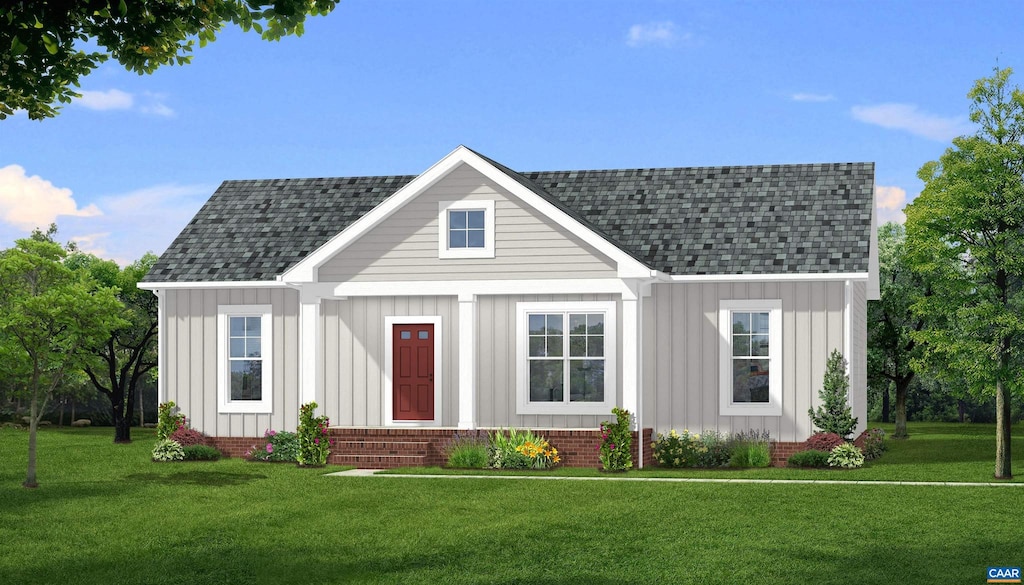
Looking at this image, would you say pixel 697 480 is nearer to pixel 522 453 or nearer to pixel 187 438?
pixel 522 453

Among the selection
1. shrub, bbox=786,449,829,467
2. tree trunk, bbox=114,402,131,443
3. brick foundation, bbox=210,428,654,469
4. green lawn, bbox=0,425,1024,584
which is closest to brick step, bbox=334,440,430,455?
brick foundation, bbox=210,428,654,469

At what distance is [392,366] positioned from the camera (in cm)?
2528

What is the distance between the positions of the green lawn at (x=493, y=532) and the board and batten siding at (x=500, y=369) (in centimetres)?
429

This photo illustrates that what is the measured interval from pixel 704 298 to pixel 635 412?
10.3ft

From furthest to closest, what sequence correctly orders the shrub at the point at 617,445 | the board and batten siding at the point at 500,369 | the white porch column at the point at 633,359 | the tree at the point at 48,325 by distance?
the board and batten siding at the point at 500,369 < the white porch column at the point at 633,359 < the shrub at the point at 617,445 < the tree at the point at 48,325

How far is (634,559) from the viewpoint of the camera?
12984 mm

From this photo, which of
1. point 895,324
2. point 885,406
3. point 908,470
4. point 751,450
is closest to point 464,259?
point 751,450

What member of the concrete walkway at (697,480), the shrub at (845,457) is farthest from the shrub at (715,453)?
the concrete walkway at (697,480)

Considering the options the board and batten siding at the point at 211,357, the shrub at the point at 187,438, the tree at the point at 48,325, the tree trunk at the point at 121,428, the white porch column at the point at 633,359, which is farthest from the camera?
the tree trunk at the point at 121,428

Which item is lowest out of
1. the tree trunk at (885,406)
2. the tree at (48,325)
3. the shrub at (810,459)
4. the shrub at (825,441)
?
the tree trunk at (885,406)

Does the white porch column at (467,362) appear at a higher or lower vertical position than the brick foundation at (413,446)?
higher

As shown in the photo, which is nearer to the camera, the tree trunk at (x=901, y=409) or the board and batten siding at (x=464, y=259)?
the board and batten siding at (x=464, y=259)

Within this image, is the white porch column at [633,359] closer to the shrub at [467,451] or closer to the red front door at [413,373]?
the shrub at [467,451]

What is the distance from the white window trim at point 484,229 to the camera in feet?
78.4
